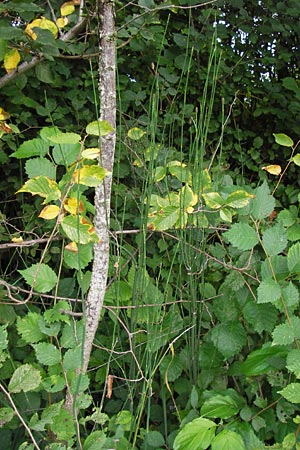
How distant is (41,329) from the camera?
0.87 m

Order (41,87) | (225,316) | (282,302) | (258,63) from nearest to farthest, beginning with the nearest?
(282,302), (225,316), (41,87), (258,63)

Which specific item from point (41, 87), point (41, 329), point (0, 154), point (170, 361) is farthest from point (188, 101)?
point (41, 329)

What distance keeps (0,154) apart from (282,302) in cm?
118

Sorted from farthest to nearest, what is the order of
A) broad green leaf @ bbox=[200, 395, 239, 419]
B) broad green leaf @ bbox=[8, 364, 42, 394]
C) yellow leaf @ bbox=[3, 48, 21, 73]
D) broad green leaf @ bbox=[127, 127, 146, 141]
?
broad green leaf @ bbox=[127, 127, 146, 141], yellow leaf @ bbox=[3, 48, 21, 73], broad green leaf @ bbox=[200, 395, 239, 419], broad green leaf @ bbox=[8, 364, 42, 394]

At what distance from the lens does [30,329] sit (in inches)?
35.2

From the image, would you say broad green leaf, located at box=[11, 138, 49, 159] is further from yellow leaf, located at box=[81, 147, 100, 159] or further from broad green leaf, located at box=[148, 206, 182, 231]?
broad green leaf, located at box=[148, 206, 182, 231]

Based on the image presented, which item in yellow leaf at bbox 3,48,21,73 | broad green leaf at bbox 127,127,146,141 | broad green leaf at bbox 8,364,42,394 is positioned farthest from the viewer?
broad green leaf at bbox 127,127,146,141

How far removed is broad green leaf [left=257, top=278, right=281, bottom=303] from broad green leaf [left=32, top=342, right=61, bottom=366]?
35cm

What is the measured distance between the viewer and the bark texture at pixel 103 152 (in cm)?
96

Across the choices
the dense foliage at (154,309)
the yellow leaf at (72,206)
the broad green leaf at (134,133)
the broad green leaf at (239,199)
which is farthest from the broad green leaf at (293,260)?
the broad green leaf at (134,133)

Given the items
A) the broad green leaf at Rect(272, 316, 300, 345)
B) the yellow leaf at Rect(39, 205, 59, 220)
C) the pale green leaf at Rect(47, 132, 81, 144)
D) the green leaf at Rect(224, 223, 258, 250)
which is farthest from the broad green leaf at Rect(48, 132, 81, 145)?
the broad green leaf at Rect(272, 316, 300, 345)

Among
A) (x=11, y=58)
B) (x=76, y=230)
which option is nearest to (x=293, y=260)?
(x=76, y=230)

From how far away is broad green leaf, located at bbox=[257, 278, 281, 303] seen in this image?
896 millimetres

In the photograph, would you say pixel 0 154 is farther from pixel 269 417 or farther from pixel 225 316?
pixel 269 417
